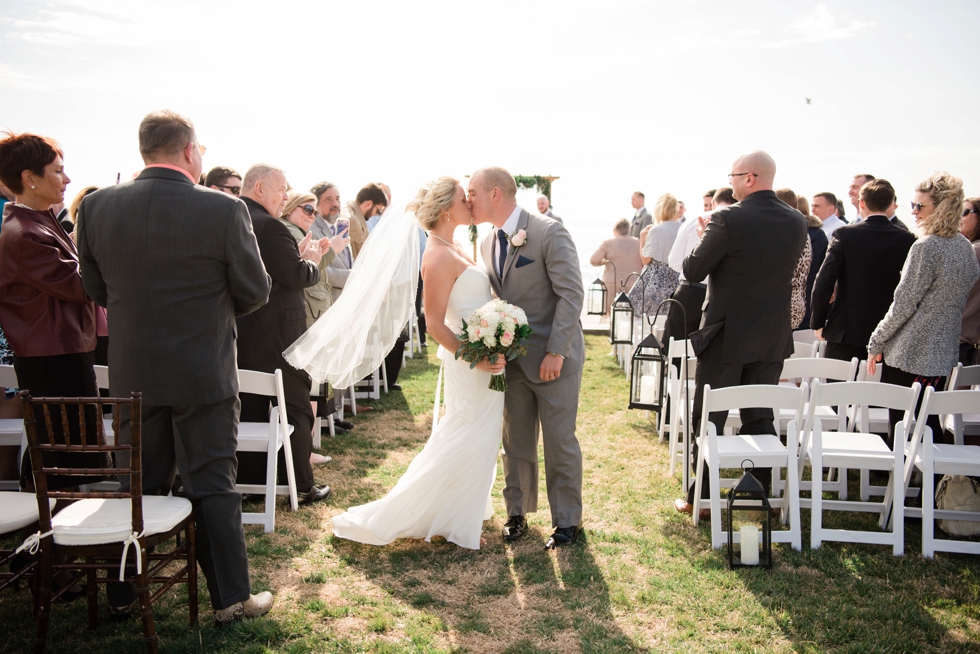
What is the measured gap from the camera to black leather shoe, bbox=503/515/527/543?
15.2ft

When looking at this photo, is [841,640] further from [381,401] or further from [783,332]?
[381,401]

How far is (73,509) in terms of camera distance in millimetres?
3121

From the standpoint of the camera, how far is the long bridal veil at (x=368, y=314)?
474 centimetres

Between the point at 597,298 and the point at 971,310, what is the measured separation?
32.1 ft

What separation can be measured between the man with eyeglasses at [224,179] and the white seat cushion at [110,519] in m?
2.96

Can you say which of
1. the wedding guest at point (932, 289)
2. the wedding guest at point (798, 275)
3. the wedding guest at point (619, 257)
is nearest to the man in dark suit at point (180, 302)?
the wedding guest at point (932, 289)

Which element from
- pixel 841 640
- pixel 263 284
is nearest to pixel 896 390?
pixel 841 640

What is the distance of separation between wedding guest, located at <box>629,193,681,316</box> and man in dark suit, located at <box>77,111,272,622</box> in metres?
6.69

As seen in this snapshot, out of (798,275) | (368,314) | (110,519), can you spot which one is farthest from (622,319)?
(110,519)

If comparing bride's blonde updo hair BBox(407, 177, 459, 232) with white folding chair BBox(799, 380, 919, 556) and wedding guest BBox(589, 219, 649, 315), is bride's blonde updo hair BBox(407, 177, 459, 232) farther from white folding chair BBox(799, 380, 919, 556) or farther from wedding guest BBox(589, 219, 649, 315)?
wedding guest BBox(589, 219, 649, 315)

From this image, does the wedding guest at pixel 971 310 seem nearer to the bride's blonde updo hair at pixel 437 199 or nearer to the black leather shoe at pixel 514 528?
the black leather shoe at pixel 514 528

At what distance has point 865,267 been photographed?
579 cm

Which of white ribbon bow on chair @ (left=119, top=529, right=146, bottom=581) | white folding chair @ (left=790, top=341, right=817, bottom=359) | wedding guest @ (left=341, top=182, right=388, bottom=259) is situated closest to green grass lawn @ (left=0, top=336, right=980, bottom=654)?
white ribbon bow on chair @ (left=119, top=529, right=146, bottom=581)

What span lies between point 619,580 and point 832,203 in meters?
6.03
